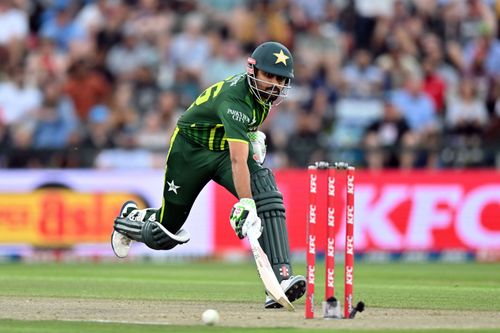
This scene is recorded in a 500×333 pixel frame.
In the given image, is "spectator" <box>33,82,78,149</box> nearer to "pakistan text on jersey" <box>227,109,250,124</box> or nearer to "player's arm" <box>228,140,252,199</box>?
"pakistan text on jersey" <box>227,109,250,124</box>

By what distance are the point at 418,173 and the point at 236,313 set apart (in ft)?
29.4

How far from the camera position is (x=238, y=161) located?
912cm

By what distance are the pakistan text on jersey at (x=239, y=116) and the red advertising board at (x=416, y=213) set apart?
7.92 m

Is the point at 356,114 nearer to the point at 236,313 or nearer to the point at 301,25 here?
the point at 301,25

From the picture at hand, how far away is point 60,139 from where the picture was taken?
1862 cm

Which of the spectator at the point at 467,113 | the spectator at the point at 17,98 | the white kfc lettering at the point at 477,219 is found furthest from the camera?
the spectator at the point at 17,98

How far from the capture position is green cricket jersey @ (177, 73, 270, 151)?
9234 millimetres

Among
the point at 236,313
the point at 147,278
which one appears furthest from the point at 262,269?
the point at 147,278

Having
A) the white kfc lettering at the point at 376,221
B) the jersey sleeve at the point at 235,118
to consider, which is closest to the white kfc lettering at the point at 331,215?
the jersey sleeve at the point at 235,118

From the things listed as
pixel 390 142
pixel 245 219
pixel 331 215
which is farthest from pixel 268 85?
pixel 390 142

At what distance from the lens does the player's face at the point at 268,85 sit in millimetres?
9430

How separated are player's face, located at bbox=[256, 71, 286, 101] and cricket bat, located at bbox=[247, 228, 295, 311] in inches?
45.9

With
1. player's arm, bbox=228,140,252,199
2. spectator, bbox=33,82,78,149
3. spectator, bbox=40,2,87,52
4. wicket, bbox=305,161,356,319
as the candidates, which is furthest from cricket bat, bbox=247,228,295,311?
spectator, bbox=40,2,87,52

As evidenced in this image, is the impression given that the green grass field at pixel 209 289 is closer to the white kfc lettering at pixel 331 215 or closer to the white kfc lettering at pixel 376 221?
the white kfc lettering at pixel 331 215
